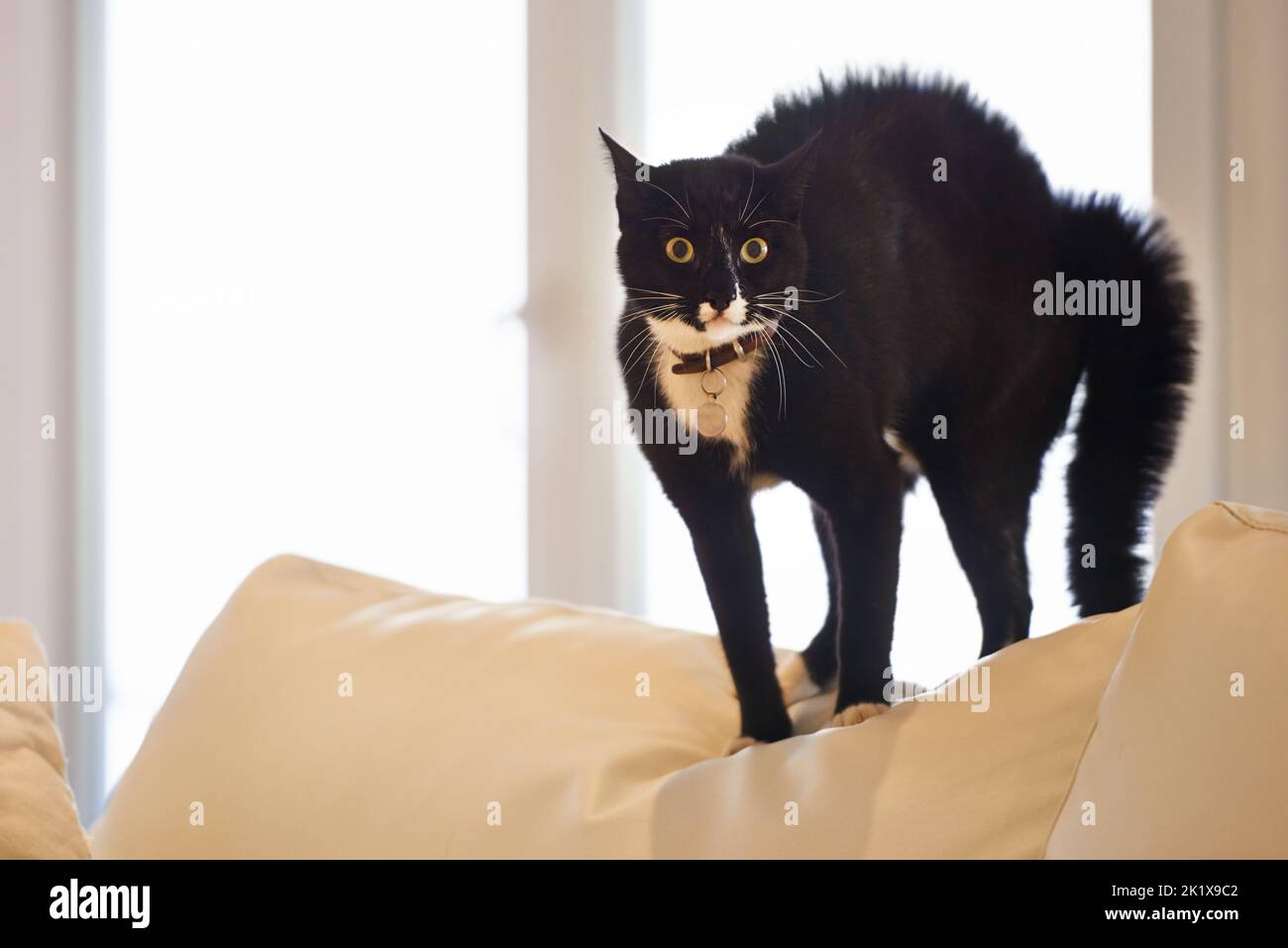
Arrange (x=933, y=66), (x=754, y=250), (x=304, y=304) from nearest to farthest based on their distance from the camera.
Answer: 1. (x=754, y=250)
2. (x=933, y=66)
3. (x=304, y=304)

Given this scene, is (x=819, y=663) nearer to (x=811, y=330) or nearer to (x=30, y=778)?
(x=811, y=330)

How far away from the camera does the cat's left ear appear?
28.0 inches

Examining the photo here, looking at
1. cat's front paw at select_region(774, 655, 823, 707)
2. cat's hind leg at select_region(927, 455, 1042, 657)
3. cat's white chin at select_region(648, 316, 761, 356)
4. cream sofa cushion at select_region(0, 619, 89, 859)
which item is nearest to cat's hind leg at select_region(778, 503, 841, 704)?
cat's front paw at select_region(774, 655, 823, 707)

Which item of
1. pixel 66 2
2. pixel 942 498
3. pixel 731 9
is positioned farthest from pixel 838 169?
pixel 66 2

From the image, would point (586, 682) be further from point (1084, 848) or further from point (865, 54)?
point (865, 54)

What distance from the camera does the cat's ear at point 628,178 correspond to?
2.44ft

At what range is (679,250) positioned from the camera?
2.41ft

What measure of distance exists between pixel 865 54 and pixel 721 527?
43.8 inches

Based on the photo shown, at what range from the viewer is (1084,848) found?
547 mm

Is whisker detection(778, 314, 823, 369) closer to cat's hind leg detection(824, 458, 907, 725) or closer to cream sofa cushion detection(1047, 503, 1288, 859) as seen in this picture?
cat's hind leg detection(824, 458, 907, 725)

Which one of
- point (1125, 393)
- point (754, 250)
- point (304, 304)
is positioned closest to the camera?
point (754, 250)

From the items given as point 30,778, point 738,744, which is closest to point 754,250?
point 738,744

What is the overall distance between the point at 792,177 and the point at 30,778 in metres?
0.79

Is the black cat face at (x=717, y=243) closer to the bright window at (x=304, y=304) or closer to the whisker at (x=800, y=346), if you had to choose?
the whisker at (x=800, y=346)
